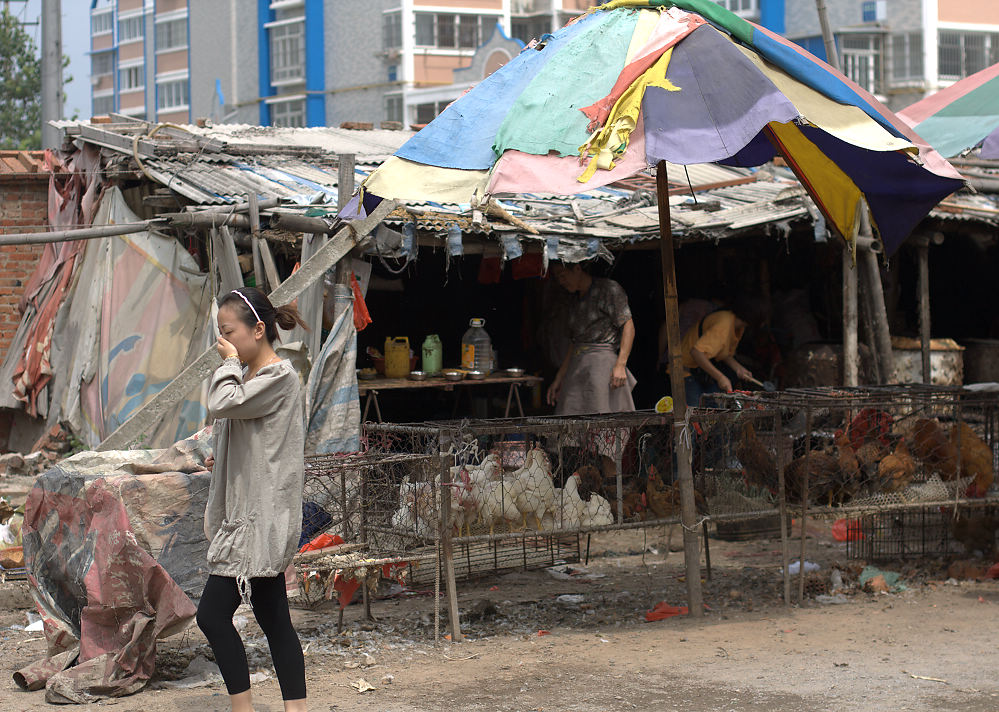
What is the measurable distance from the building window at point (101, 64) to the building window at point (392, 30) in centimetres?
3393

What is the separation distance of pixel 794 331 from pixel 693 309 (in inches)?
89.0

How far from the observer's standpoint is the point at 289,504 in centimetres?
462

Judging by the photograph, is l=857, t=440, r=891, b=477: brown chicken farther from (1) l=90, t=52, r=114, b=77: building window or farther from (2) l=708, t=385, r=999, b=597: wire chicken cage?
(1) l=90, t=52, r=114, b=77: building window

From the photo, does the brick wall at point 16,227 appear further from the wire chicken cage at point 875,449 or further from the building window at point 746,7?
the building window at point 746,7

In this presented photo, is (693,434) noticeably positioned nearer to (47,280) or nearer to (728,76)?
(728,76)

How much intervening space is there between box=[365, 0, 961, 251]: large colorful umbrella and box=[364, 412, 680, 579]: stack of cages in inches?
53.9

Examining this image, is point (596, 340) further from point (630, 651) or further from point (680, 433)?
point (630, 651)

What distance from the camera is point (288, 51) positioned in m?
47.3

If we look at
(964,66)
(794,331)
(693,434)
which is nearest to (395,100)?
(964,66)

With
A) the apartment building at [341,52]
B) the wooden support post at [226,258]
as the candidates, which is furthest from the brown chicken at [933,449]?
the apartment building at [341,52]

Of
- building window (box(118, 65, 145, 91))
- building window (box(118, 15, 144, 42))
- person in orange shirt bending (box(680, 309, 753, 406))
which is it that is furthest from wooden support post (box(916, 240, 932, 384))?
building window (box(118, 15, 144, 42))

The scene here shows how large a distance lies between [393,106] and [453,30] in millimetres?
4022

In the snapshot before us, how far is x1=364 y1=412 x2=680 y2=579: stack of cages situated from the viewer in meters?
6.24

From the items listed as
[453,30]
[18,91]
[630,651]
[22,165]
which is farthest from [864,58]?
[630,651]
